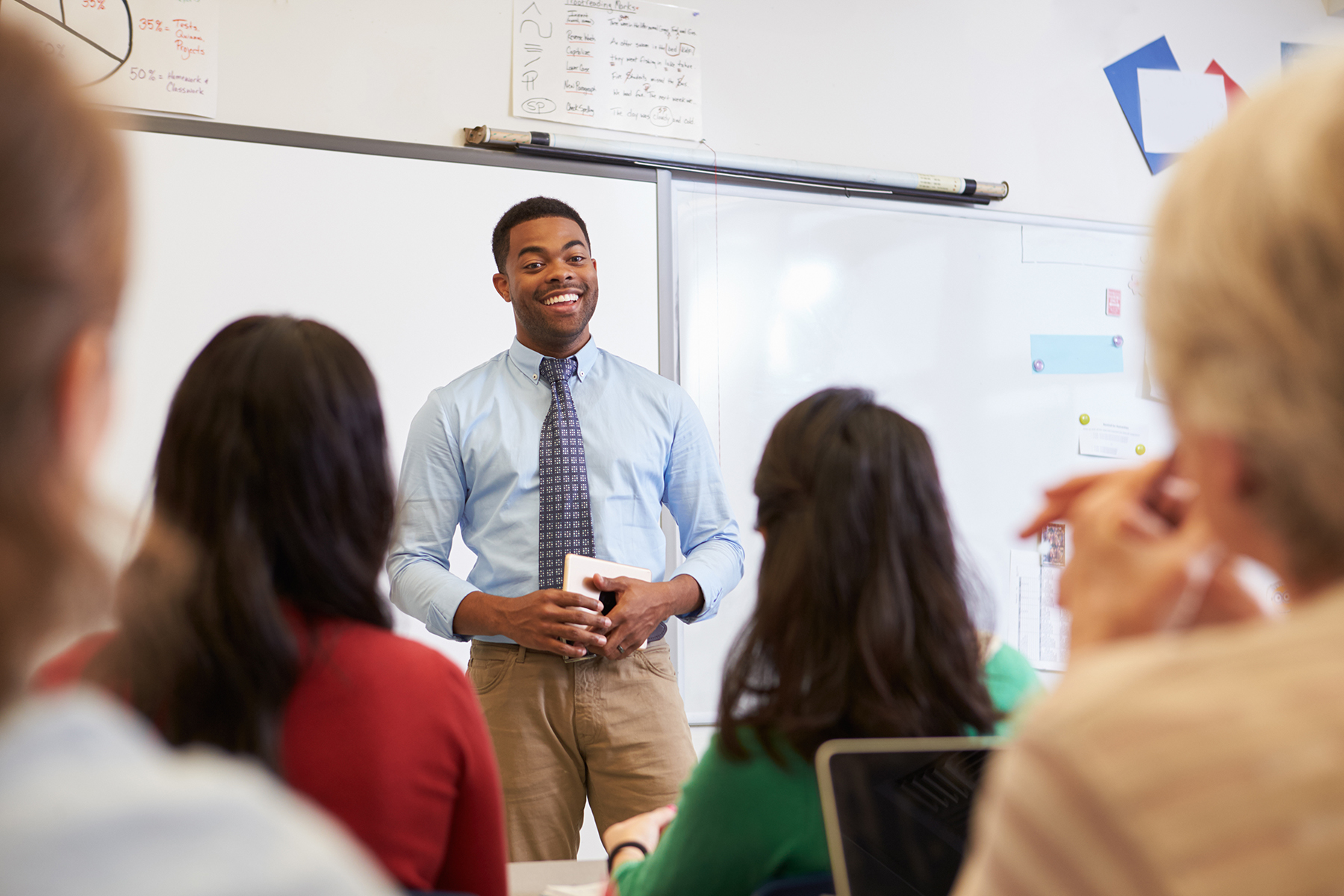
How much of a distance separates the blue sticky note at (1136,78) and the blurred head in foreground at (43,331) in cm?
378

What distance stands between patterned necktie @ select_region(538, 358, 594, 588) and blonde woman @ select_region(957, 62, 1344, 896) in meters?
1.88

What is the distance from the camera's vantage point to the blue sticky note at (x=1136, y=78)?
11.7 feet

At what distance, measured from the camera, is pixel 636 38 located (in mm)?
3021

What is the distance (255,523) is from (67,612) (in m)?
0.60

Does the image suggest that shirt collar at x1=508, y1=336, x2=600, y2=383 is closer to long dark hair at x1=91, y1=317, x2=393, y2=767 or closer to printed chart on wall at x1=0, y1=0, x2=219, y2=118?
printed chart on wall at x1=0, y1=0, x2=219, y2=118

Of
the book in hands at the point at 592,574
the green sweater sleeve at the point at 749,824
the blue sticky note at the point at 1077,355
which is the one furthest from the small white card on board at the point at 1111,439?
the green sweater sleeve at the point at 749,824

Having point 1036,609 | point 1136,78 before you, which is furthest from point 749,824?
point 1136,78

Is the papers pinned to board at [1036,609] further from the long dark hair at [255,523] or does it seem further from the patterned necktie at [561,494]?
the long dark hair at [255,523]

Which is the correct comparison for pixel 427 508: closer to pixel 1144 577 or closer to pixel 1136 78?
pixel 1144 577

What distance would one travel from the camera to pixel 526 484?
241cm

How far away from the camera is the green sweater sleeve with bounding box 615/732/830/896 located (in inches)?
41.2

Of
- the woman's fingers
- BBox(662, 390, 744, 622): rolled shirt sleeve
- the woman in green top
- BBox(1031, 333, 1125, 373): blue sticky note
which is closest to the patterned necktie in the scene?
BBox(662, 390, 744, 622): rolled shirt sleeve

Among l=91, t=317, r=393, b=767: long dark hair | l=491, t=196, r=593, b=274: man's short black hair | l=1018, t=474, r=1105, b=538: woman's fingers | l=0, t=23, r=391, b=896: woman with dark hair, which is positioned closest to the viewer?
l=0, t=23, r=391, b=896: woman with dark hair

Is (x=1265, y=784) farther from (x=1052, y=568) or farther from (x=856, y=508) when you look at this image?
(x=1052, y=568)
